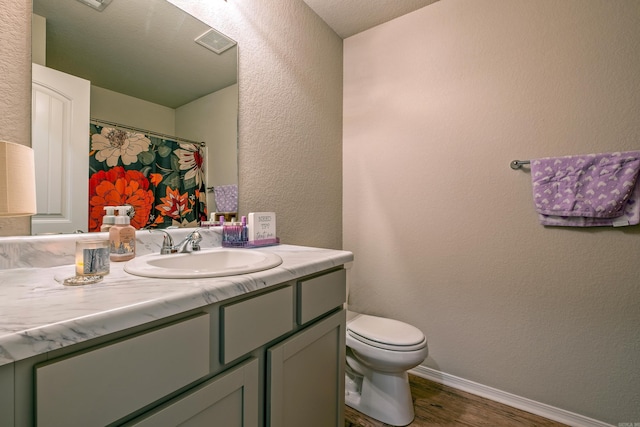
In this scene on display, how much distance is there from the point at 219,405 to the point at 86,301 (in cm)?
37

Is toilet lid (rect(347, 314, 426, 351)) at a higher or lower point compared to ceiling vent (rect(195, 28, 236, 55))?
lower

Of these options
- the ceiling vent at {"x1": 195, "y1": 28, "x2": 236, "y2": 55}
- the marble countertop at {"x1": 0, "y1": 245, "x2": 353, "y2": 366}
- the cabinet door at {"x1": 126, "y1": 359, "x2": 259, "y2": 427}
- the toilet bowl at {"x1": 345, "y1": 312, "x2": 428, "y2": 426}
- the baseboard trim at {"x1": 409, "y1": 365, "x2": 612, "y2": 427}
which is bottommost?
the baseboard trim at {"x1": 409, "y1": 365, "x2": 612, "y2": 427}

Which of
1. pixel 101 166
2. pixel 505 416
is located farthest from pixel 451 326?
pixel 101 166

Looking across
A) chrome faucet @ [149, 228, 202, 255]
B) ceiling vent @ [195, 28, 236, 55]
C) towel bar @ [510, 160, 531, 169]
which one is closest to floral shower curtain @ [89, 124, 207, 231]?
chrome faucet @ [149, 228, 202, 255]

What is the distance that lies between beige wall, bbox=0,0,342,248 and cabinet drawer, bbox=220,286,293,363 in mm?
752

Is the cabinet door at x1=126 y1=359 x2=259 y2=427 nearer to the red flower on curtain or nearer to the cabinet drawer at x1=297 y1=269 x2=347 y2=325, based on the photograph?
the cabinet drawer at x1=297 y1=269 x2=347 y2=325

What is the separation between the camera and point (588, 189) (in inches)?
53.1

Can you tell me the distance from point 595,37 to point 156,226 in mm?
2200

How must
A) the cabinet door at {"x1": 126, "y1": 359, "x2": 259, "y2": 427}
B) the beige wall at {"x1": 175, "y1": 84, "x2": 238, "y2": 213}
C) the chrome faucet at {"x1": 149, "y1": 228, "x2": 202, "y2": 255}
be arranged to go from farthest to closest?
the beige wall at {"x1": 175, "y1": 84, "x2": 238, "y2": 213} → the chrome faucet at {"x1": 149, "y1": 228, "x2": 202, "y2": 255} → the cabinet door at {"x1": 126, "y1": 359, "x2": 259, "y2": 427}

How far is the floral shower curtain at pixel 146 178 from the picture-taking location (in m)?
0.98

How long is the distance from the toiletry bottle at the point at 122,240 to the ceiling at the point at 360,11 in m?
1.73

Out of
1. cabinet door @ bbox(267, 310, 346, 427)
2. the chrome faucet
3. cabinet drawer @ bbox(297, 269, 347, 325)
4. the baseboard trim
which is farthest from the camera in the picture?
the baseboard trim

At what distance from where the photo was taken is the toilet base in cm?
141

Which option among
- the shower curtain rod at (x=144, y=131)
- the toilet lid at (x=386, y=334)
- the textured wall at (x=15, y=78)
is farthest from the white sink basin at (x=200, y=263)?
the toilet lid at (x=386, y=334)
